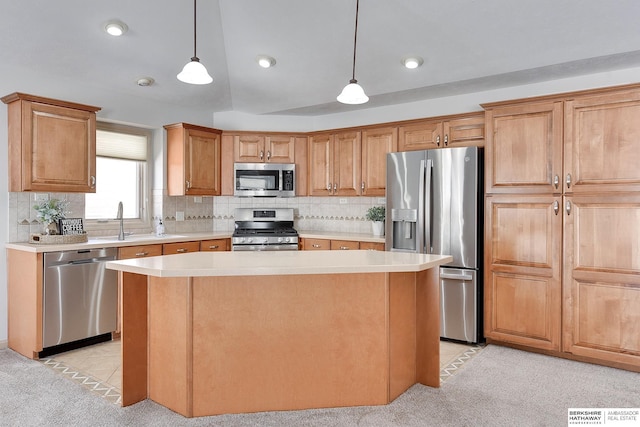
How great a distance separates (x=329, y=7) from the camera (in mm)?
3562

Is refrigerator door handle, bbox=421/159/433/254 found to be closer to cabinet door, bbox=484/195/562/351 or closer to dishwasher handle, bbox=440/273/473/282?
dishwasher handle, bbox=440/273/473/282

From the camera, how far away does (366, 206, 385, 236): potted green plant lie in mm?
4828

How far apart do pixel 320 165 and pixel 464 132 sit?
5.76ft

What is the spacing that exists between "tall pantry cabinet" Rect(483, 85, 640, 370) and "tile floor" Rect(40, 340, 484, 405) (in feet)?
1.30

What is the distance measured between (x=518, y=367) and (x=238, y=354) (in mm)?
2203

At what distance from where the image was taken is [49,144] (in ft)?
12.3

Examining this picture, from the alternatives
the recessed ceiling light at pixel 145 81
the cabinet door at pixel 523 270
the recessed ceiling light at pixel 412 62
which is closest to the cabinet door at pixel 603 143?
the cabinet door at pixel 523 270

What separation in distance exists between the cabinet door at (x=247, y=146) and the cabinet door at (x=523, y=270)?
2706mm

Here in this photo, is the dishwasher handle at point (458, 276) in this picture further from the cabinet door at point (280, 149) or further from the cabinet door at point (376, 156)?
the cabinet door at point (280, 149)

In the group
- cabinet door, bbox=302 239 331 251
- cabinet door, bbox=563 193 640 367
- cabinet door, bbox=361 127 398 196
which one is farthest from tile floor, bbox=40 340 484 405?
cabinet door, bbox=361 127 398 196

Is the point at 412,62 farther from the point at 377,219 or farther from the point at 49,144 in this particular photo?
the point at 49,144

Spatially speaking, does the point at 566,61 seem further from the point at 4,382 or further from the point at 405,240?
the point at 4,382

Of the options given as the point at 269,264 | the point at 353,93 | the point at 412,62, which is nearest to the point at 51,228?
the point at 269,264

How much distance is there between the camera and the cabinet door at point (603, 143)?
3312 millimetres
